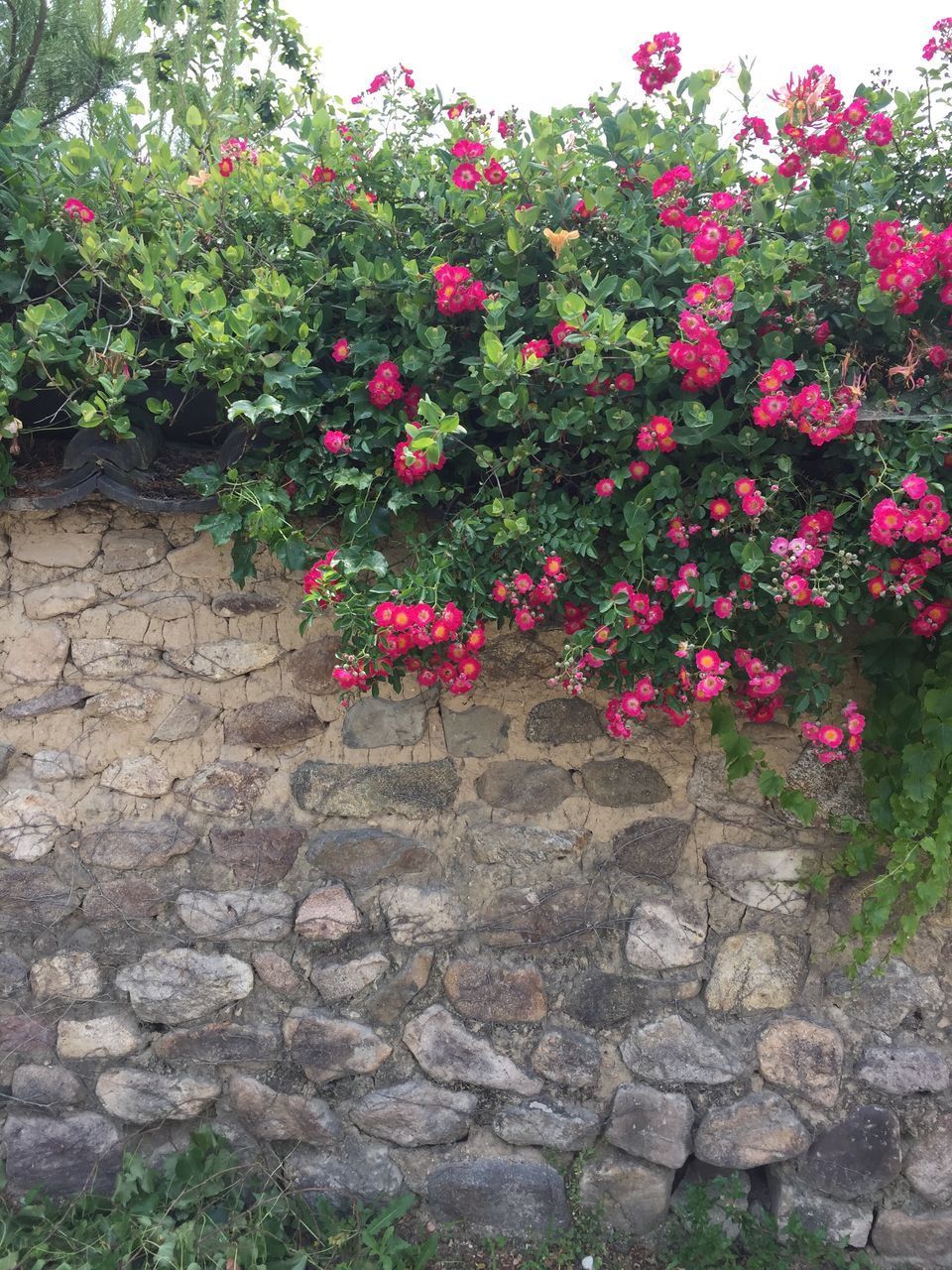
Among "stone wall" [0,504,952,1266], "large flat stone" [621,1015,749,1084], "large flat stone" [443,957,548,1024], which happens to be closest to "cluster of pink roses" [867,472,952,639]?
"stone wall" [0,504,952,1266]

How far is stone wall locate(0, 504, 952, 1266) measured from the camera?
237 centimetres

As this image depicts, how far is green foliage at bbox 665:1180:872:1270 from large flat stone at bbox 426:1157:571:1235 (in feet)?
0.93

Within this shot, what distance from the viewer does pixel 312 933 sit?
2.43 m

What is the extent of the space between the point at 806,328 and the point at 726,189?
437 millimetres

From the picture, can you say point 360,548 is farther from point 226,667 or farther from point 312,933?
point 312,933

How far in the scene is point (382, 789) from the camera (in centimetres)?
247

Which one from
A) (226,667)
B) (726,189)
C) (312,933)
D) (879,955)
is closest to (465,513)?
(226,667)

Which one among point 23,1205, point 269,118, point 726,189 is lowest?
point 23,1205

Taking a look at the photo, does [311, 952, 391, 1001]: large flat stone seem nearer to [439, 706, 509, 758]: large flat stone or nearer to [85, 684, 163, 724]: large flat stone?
[439, 706, 509, 758]: large flat stone

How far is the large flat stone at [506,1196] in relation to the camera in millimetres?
2383

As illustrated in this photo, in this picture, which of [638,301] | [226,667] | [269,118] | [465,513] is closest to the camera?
[638,301]

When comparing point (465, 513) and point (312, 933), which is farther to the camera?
point (312, 933)

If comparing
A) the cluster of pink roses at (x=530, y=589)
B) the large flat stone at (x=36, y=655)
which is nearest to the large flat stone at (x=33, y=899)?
the large flat stone at (x=36, y=655)

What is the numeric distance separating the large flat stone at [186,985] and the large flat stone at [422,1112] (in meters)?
0.44
